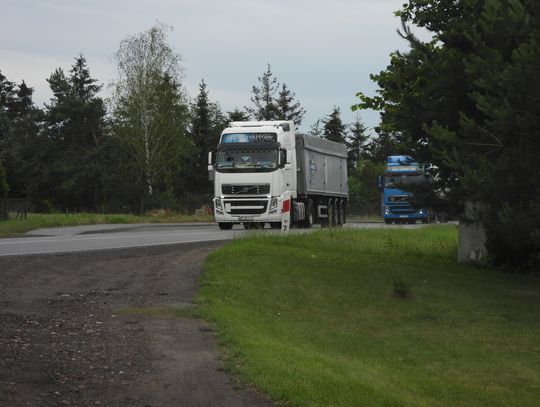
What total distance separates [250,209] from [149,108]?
41854 millimetres

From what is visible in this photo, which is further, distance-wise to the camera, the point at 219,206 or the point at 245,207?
the point at 219,206

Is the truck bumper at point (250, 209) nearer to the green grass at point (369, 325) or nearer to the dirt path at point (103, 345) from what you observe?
the green grass at point (369, 325)

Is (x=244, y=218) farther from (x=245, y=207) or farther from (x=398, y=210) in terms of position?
(x=398, y=210)

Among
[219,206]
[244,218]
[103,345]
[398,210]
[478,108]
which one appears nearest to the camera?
[103,345]

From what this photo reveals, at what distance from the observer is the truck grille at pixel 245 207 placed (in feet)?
106

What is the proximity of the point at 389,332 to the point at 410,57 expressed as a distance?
7.62 meters

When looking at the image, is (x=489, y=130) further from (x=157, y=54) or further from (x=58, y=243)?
(x=157, y=54)

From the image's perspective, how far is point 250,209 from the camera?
3256 cm

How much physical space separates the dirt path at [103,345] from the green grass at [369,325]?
40cm

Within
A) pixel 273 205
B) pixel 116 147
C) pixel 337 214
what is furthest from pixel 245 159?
pixel 116 147

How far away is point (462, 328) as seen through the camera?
1427cm

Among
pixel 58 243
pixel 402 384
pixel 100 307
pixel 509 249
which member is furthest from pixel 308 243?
pixel 402 384

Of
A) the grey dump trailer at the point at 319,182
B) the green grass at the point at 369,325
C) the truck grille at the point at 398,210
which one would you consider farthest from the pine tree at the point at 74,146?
the green grass at the point at 369,325

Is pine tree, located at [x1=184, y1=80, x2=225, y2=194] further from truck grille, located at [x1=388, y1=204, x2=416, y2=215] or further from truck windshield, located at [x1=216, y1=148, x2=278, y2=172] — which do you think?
truck windshield, located at [x1=216, y1=148, x2=278, y2=172]
